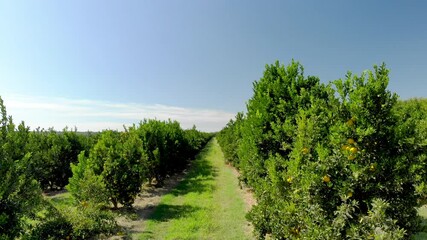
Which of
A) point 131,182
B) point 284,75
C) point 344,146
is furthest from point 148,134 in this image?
point 344,146

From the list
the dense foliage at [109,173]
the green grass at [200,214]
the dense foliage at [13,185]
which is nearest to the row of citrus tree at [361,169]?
the green grass at [200,214]

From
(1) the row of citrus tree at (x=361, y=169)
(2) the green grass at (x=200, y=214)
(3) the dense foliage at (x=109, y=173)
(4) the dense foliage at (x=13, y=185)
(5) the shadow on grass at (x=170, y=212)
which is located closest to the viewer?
(1) the row of citrus tree at (x=361, y=169)

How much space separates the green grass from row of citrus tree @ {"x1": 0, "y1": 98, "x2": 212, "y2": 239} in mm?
2168

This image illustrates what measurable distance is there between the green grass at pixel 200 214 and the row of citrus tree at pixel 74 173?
7.11 ft

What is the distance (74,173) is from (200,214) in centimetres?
674

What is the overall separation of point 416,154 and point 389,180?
3.43 ft

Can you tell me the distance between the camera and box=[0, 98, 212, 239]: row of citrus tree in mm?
7125

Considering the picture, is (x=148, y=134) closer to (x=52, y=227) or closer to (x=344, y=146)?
(x=52, y=227)

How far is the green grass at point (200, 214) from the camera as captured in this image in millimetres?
12141

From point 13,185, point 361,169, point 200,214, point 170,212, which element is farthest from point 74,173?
point 361,169

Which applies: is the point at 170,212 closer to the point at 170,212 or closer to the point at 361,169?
the point at 170,212

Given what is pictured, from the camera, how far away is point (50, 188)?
2303 cm

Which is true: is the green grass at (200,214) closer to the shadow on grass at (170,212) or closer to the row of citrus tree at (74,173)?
the shadow on grass at (170,212)

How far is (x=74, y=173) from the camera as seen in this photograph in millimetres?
14617
